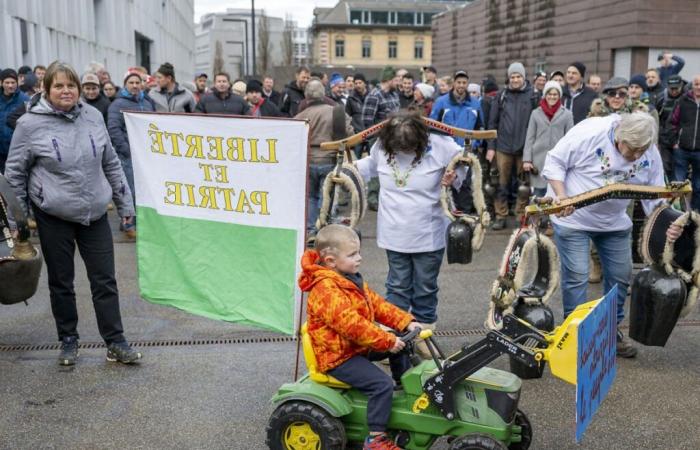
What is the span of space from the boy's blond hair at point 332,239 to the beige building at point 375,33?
85100mm

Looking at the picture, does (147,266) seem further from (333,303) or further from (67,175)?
(333,303)

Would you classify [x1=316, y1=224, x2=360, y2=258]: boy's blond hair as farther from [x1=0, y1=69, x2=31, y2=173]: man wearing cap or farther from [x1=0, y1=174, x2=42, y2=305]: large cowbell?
[x1=0, y1=69, x2=31, y2=173]: man wearing cap

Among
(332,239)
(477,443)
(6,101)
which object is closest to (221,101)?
(6,101)

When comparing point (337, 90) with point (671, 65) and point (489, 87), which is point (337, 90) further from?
point (671, 65)

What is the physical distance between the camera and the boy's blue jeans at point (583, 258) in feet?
16.4

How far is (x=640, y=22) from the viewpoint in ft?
58.4

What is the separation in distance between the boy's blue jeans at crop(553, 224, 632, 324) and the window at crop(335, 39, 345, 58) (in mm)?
84907

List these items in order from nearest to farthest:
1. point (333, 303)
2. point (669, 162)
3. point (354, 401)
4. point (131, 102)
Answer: point (333, 303), point (354, 401), point (131, 102), point (669, 162)

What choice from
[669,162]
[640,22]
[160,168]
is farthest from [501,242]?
[640,22]

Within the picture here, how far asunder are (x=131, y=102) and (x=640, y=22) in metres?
13.2

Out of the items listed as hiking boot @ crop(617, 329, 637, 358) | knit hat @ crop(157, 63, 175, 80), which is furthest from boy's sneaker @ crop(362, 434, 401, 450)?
knit hat @ crop(157, 63, 175, 80)

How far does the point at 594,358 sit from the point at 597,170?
1.79 metres

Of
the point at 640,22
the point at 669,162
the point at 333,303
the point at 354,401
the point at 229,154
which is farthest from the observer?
the point at 640,22

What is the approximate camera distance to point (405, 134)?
4.59 meters
